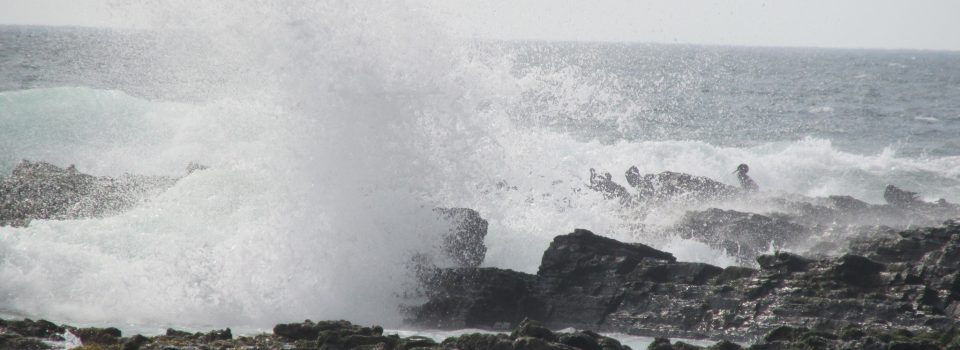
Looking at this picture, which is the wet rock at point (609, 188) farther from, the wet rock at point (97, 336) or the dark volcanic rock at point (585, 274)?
the wet rock at point (97, 336)

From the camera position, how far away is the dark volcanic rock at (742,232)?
672 inches

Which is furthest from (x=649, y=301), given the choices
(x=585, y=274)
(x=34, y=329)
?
(x=34, y=329)

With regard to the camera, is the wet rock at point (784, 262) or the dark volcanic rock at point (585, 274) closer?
the wet rock at point (784, 262)

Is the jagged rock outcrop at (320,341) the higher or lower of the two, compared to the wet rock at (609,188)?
lower

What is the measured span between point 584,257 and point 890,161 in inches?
899

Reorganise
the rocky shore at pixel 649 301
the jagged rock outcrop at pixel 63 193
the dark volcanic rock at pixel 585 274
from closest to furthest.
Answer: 1. the rocky shore at pixel 649 301
2. the dark volcanic rock at pixel 585 274
3. the jagged rock outcrop at pixel 63 193

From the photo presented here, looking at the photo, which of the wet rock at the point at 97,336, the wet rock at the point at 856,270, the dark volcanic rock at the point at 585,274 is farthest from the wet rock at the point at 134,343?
the wet rock at the point at 856,270

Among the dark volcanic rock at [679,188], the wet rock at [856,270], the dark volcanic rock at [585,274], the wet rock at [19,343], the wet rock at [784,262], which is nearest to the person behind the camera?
the wet rock at [19,343]

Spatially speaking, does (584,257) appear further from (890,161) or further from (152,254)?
(890,161)

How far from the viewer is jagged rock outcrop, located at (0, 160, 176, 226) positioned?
17.6 m

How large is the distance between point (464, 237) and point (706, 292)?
3903mm

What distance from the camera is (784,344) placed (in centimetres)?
Answer: 1019

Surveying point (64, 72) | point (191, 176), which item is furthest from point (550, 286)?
point (64, 72)

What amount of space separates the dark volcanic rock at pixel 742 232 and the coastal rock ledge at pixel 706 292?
9.18 ft
